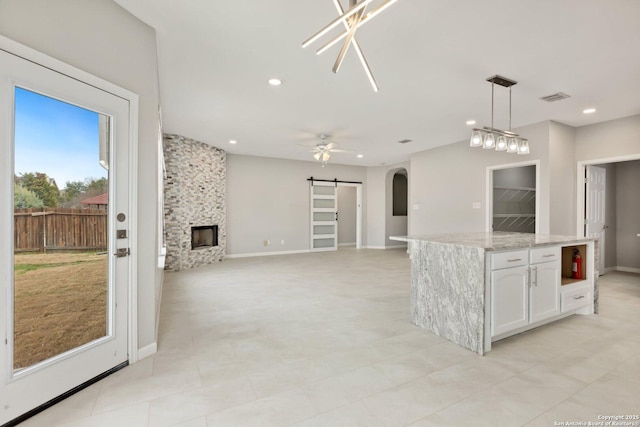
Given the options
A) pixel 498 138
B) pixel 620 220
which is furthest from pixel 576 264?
pixel 620 220

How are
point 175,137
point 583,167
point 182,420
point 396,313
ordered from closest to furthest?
point 182,420, point 396,313, point 583,167, point 175,137

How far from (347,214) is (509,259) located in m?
8.09

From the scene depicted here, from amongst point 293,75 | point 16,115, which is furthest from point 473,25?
point 16,115

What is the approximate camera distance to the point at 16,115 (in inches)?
67.2

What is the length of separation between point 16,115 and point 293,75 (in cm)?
241

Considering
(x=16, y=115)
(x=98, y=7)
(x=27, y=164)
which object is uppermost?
(x=98, y=7)

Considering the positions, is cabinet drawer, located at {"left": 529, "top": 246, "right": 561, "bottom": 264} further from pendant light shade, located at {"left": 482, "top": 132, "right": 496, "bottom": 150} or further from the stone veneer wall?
the stone veneer wall

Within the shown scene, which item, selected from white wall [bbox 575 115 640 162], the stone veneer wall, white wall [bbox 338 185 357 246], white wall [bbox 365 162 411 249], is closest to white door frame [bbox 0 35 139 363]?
the stone veneer wall

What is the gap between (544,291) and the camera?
295cm

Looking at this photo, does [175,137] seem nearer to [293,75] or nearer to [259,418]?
[293,75]

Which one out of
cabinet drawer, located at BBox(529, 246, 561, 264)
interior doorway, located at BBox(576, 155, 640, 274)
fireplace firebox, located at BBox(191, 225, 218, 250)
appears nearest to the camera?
cabinet drawer, located at BBox(529, 246, 561, 264)

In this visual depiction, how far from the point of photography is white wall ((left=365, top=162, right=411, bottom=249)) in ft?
31.6

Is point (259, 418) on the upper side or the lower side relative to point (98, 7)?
lower

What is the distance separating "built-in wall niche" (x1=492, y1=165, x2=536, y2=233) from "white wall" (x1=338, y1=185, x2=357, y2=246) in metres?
4.73
